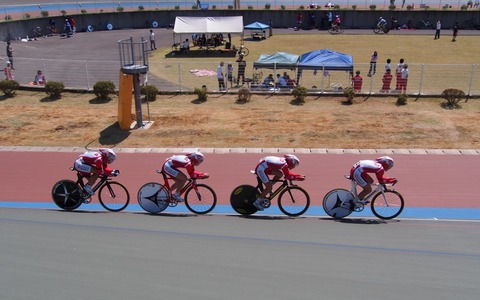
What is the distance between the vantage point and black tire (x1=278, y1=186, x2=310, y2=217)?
985cm

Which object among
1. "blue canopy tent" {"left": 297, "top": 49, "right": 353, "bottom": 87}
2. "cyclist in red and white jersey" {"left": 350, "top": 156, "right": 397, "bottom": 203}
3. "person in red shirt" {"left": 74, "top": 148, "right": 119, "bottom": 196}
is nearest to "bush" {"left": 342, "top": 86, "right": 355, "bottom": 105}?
"blue canopy tent" {"left": 297, "top": 49, "right": 353, "bottom": 87}

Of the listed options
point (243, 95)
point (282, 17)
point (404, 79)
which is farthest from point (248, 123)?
point (282, 17)

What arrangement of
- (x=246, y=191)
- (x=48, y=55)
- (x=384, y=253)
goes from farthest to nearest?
1. (x=48, y=55)
2. (x=246, y=191)
3. (x=384, y=253)

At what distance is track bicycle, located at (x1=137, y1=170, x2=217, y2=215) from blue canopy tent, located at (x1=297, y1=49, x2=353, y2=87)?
14.0m

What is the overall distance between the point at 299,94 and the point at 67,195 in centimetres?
1339

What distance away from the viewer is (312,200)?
1148cm

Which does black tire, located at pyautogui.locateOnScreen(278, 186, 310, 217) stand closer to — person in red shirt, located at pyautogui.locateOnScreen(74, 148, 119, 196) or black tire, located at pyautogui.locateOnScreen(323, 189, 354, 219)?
black tire, located at pyautogui.locateOnScreen(323, 189, 354, 219)

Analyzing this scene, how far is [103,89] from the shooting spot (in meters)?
21.9

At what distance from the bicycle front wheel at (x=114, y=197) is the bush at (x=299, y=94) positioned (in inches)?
495

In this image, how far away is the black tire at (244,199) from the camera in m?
9.75

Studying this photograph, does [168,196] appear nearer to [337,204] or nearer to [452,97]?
[337,204]

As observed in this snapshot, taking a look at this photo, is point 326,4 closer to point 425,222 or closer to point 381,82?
point 381,82

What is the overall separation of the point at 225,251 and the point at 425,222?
4.82 meters

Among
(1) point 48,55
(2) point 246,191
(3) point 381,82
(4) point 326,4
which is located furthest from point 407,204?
(4) point 326,4
